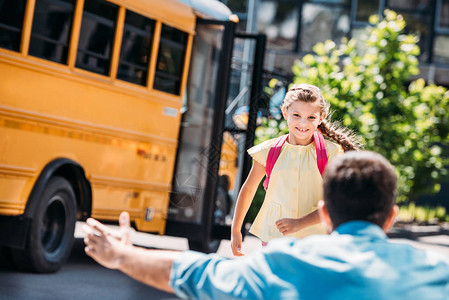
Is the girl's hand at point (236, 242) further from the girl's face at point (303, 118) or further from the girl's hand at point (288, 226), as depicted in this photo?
the girl's face at point (303, 118)

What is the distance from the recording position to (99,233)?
7.31 feet

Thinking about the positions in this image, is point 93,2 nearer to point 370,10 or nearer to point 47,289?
point 47,289

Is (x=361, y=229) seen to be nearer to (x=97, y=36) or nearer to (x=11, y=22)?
(x=11, y=22)

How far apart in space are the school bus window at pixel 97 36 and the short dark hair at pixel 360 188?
6228 millimetres

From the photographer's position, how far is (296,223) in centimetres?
402

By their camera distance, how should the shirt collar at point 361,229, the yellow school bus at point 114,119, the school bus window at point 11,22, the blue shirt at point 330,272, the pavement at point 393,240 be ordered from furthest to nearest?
A: the pavement at point 393,240, the yellow school bus at point 114,119, the school bus window at point 11,22, the shirt collar at point 361,229, the blue shirt at point 330,272

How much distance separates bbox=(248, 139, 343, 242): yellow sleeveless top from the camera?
4.30 meters

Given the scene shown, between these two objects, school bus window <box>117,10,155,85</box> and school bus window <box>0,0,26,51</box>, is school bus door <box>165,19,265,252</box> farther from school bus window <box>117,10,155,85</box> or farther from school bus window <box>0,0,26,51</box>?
school bus window <box>0,0,26,51</box>

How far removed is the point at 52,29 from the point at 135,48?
1.18m

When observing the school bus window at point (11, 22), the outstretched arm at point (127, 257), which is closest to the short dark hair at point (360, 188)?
the outstretched arm at point (127, 257)

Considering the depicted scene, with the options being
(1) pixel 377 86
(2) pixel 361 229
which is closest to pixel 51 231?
(2) pixel 361 229

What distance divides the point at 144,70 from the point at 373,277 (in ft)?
23.7

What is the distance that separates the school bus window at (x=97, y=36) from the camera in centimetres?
809

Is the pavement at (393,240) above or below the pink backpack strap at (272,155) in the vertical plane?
below
